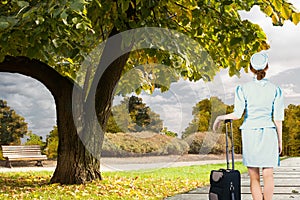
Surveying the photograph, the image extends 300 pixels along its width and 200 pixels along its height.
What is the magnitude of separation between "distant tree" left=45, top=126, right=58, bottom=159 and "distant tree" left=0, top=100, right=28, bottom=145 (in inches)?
43.5

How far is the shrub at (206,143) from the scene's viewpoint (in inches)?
726

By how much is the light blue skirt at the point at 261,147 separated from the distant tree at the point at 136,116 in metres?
5.91

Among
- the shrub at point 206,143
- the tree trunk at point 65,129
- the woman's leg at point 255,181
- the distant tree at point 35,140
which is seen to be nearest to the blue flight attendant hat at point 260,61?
the woman's leg at point 255,181

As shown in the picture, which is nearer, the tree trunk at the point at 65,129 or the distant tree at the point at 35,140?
the tree trunk at the point at 65,129

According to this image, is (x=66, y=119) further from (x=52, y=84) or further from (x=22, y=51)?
(x=22, y=51)

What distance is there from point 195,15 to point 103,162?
33.4 feet

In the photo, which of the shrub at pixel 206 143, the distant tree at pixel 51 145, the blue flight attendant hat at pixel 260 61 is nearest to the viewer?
the blue flight attendant hat at pixel 260 61

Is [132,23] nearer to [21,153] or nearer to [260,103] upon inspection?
[260,103]

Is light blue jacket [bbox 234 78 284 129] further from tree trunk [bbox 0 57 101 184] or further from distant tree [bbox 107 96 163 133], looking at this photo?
distant tree [bbox 107 96 163 133]

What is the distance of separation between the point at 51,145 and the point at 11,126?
199cm

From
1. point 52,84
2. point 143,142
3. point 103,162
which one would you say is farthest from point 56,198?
point 103,162

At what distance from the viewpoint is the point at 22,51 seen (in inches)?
383

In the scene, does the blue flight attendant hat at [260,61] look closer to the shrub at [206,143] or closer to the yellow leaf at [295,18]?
the yellow leaf at [295,18]

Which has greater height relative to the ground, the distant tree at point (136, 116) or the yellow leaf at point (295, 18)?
the yellow leaf at point (295, 18)
